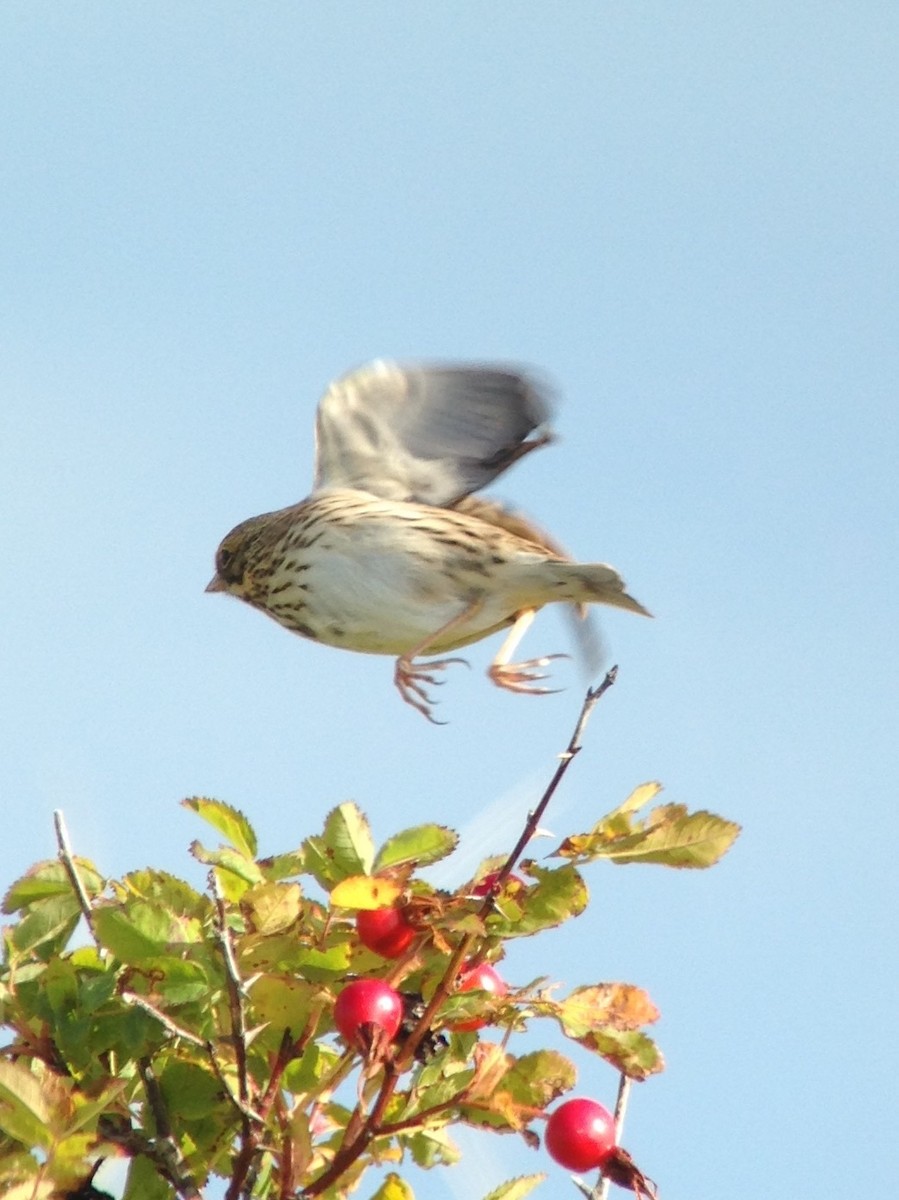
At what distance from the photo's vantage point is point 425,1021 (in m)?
3.30

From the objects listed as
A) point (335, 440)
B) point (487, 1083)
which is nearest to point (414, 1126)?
point (487, 1083)

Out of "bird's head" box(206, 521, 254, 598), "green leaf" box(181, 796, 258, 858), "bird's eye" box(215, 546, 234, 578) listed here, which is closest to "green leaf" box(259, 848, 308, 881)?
"green leaf" box(181, 796, 258, 858)

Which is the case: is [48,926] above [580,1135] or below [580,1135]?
above

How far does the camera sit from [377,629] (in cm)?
708

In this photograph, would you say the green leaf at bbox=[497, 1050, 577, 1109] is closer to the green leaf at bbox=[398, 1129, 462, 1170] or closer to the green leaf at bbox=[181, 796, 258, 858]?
the green leaf at bbox=[398, 1129, 462, 1170]

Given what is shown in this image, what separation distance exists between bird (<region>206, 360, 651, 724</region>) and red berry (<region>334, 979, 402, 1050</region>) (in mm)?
3636

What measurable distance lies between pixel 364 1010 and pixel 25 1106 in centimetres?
63

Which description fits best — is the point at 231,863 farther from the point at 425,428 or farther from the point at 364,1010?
the point at 425,428

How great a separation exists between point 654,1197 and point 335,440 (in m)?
4.57

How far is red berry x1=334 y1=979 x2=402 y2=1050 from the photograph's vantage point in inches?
126

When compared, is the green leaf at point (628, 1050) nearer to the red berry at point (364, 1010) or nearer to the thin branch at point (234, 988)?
the red berry at point (364, 1010)

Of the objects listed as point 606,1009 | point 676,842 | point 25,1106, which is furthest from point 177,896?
point 676,842

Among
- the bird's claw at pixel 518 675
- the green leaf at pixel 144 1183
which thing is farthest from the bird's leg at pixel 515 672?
the green leaf at pixel 144 1183


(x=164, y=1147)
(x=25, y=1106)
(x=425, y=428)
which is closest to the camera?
(x=25, y=1106)
